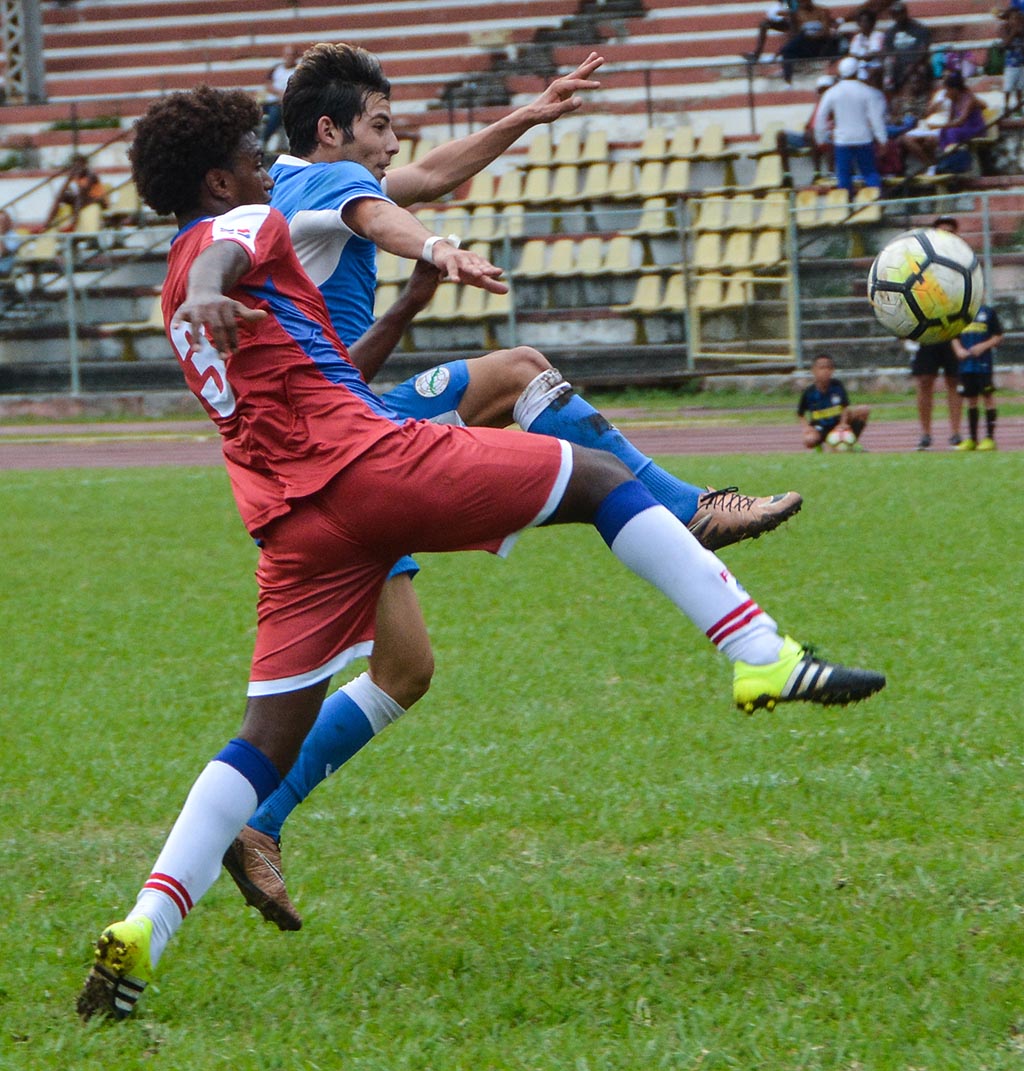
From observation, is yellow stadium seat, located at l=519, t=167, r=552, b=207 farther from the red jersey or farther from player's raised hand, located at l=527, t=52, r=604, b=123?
the red jersey

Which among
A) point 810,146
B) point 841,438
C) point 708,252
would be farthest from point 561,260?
point 841,438

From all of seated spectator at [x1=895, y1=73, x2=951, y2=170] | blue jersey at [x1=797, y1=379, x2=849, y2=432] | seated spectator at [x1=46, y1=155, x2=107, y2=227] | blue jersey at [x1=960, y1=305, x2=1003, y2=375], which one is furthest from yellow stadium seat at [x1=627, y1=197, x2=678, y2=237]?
seated spectator at [x1=46, y1=155, x2=107, y2=227]

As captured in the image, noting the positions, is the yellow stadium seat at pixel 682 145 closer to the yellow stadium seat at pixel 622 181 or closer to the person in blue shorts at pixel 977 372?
the yellow stadium seat at pixel 622 181

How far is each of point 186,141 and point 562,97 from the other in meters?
1.44

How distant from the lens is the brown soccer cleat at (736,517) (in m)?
4.43

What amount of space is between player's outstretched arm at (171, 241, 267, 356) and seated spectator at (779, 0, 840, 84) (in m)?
21.9

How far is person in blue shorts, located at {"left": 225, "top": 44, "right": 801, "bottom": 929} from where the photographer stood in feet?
14.2

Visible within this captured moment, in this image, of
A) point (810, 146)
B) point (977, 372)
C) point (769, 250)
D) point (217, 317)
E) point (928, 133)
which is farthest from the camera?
point (810, 146)

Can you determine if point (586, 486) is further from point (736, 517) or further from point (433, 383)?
point (433, 383)

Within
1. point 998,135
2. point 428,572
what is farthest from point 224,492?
point 998,135

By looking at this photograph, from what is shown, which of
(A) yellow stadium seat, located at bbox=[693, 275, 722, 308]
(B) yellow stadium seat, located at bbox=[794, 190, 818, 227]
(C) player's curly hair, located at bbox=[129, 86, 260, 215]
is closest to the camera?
(C) player's curly hair, located at bbox=[129, 86, 260, 215]

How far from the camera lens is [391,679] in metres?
4.59

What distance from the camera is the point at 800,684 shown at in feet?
→ 12.1

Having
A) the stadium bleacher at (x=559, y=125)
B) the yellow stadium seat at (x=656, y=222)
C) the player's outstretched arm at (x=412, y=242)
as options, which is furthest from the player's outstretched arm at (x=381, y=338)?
the yellow stadium seat at (x=656, y=222)
